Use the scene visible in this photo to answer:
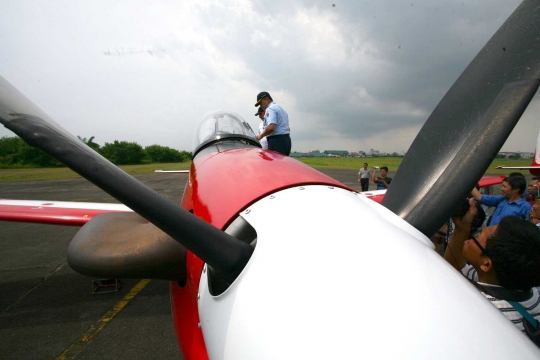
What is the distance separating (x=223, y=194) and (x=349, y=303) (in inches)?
37.2

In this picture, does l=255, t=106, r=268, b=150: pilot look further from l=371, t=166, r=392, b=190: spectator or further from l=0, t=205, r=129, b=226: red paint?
l=371, t=166, r=392, b=190: spectator

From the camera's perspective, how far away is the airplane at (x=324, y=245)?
605 millimetres

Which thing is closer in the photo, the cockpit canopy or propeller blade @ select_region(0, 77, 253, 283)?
propeller blade @ select_region(0, 77, 253, 283)

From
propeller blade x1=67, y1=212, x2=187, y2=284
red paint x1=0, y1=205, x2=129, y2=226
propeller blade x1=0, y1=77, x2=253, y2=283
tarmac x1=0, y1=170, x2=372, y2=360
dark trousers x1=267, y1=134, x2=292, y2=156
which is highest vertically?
dark trousers x1=267, y1=134, x2=292, y2=156

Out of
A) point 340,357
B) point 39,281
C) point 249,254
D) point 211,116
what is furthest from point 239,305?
point 39,281

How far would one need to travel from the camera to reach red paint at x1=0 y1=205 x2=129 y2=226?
3.83 meters

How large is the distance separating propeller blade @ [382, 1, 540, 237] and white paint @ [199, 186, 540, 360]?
1.69 feet

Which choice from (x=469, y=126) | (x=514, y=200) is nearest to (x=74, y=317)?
(x=469, y=126)

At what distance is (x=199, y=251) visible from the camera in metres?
0.93

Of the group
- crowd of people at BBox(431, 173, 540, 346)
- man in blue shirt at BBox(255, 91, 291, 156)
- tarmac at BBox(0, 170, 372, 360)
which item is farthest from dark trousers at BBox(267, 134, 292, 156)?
tarmac at BBox(0, 170, 372, 360)

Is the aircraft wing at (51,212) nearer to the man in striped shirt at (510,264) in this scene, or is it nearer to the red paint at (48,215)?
the red paint at (48,215)

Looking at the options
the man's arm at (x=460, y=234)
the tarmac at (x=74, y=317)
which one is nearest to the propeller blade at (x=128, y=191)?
the man's arm at (x=460, y=234)

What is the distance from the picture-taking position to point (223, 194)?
4.77 feet

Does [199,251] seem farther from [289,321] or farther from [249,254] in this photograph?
[289,321]
